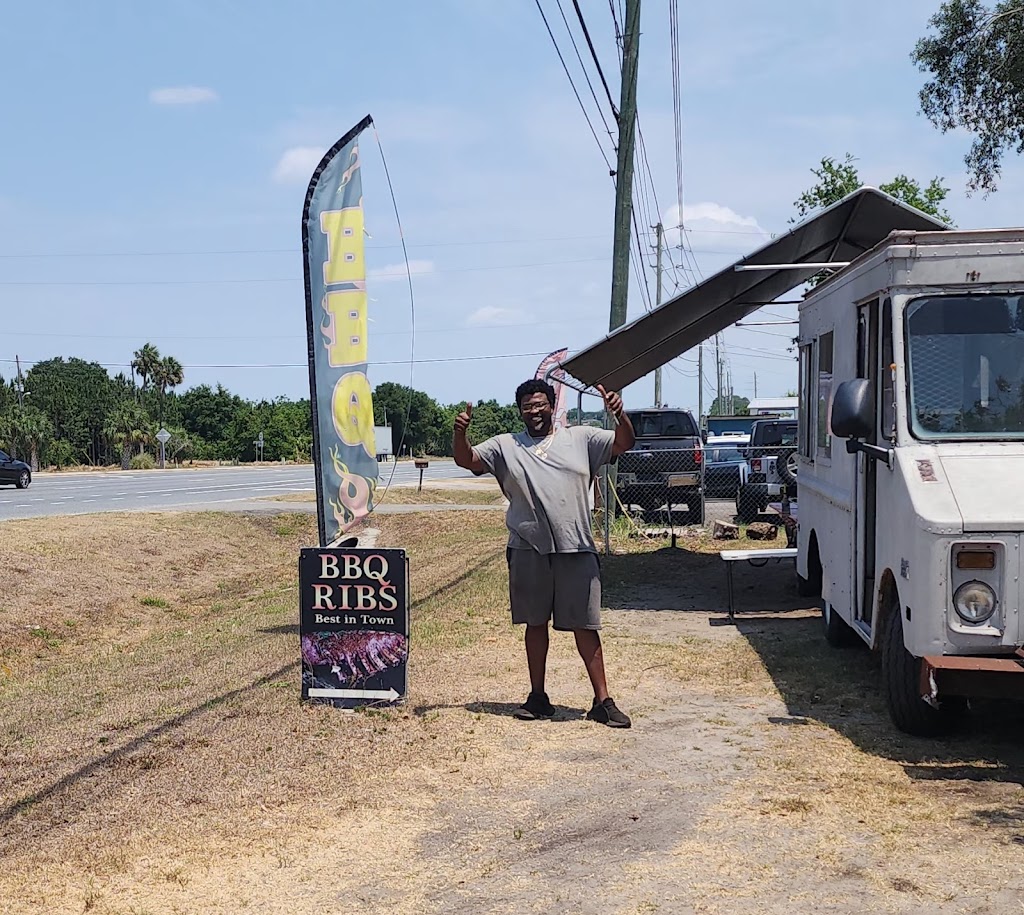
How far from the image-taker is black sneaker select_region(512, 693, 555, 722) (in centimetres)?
686

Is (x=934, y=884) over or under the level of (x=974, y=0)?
under

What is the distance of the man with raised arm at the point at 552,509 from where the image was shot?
6547 millimetres

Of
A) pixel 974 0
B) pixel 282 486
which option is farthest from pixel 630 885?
pixel 282 486

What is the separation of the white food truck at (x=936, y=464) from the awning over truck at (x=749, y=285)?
137 inches

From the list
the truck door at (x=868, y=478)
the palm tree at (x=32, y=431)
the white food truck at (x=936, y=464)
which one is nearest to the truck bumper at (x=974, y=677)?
the white food truck at (x=936, y=464)

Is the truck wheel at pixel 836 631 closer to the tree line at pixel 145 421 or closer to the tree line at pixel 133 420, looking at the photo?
the tree line at pixel 145 421

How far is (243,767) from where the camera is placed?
232 inches

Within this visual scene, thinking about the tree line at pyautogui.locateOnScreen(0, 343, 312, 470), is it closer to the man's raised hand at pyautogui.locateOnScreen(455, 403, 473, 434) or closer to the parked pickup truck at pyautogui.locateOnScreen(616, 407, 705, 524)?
the parked pickup truck at pyautogui.locateOnScreen(616, 407, 705, 524)

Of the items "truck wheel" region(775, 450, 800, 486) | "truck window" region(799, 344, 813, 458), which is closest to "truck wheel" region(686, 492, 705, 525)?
"truck wheel" region(775, 450, 800, 486)

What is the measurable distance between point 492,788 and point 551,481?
176 cm

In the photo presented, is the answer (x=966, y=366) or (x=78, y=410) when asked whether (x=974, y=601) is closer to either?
(x=966, y=366)

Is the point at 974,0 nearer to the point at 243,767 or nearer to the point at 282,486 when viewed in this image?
the point at 243,767

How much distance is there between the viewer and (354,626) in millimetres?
7156

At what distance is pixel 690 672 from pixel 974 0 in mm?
14698
